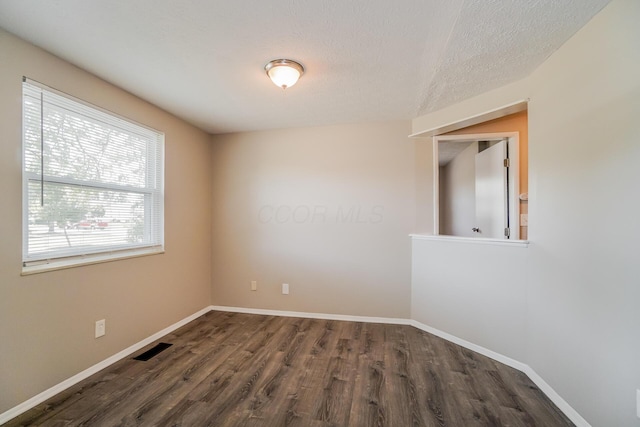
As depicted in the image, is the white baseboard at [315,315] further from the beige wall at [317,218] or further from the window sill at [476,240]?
the window sill at [476,240]

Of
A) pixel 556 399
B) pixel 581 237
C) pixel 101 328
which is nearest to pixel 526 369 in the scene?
pixel 556 399

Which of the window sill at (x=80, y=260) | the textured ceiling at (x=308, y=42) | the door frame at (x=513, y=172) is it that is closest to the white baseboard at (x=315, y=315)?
the window sill at (x=80, y=260)

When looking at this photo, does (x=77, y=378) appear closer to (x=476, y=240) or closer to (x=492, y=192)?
(x=476, y=240)

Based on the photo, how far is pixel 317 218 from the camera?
3180 mm

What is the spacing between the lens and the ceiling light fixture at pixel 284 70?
5.91ft

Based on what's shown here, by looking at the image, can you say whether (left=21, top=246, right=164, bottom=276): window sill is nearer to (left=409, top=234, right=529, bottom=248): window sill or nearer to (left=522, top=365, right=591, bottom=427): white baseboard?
(left=409, top=234, right=529, bottom=248): window sill

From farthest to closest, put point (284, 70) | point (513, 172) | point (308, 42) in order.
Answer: point (513, 172) < point (284, 70) < point (308, 42)

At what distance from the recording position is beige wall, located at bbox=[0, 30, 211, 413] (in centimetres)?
153

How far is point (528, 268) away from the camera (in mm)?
2004

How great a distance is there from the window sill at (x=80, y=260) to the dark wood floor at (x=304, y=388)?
881mm

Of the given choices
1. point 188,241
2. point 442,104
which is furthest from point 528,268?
point 188,241

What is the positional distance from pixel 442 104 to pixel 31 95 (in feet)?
10.8

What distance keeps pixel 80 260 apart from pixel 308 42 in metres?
2.33

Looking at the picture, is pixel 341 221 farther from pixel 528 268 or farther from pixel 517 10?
pixel 517 10
